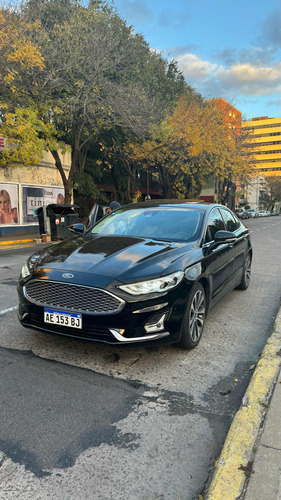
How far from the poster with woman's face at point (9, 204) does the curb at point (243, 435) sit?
1628cm

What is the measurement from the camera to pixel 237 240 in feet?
18.2

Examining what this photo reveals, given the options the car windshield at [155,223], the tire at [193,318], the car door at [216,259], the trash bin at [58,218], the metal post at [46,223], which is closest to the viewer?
the tire at [193,318]

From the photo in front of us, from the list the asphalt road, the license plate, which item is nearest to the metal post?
the asphalt road

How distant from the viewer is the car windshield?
14.2ft

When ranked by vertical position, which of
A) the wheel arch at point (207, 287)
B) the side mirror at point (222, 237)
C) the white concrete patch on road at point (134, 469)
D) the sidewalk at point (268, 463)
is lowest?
the white concrete patch on road at point (134, 469)

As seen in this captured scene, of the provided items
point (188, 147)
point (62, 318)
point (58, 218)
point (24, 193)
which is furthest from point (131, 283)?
point (188, 147)

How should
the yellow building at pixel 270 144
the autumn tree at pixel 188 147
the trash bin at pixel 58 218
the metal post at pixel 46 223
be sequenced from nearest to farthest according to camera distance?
the metal post at pixel 46 223 → the trash bin at pixel 58 218 → the autumn tree at pixel 188 147 → the yellow building at pixel 270 144

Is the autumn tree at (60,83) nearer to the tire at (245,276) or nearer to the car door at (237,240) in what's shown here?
the car door at (237,240)

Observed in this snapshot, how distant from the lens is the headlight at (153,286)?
316cm

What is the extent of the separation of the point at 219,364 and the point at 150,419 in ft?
3.86

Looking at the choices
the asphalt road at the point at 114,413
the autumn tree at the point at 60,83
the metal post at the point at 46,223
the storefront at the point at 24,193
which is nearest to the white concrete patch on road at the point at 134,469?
the asphalt road at the point at 114,413

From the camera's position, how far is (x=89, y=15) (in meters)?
17.9

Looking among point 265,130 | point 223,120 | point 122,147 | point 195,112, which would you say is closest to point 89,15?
point 122,147

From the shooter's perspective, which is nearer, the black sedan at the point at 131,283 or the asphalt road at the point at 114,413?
the asphalt road at the point at 114,413
